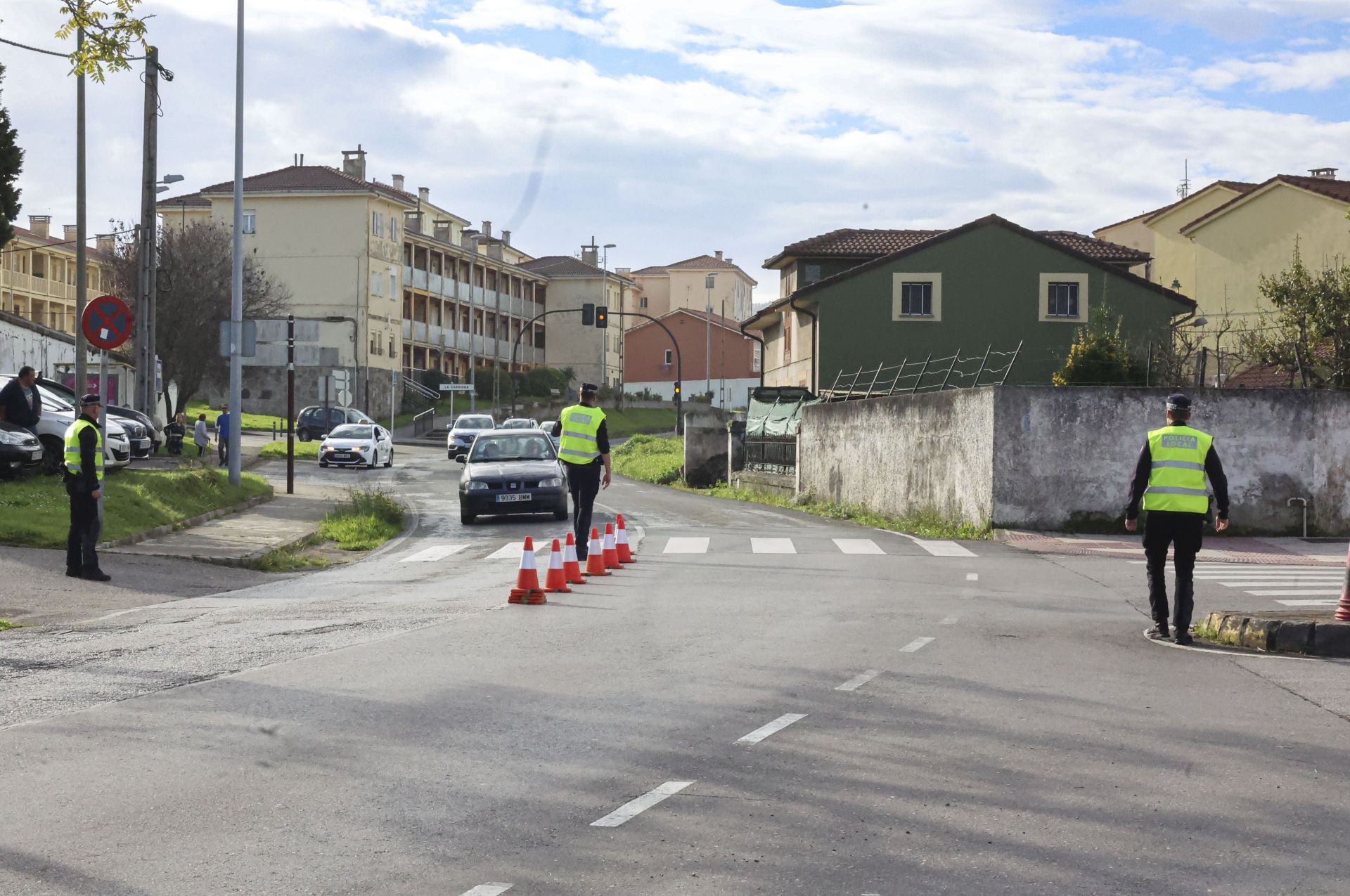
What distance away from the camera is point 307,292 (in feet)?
276

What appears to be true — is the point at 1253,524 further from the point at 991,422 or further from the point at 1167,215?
the point at 1167,215

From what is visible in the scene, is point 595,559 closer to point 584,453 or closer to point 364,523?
point 584,453

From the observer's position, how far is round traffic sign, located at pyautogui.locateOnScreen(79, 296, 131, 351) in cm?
1830

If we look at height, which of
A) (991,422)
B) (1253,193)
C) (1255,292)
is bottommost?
(991,422)

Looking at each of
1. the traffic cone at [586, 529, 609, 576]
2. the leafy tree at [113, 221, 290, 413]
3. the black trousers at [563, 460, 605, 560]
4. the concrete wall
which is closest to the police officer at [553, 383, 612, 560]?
the black trousers at [563, 460, 605, 560]

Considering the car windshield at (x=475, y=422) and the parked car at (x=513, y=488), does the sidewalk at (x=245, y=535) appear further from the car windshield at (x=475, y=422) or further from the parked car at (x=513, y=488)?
the car windshield at (x=475, y=422)

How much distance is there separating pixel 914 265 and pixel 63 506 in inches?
1412

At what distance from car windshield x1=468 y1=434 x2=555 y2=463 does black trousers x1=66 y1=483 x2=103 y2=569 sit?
11016 mm

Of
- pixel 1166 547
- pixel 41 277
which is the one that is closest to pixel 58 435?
pixel 1166 547

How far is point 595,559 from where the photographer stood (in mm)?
16625

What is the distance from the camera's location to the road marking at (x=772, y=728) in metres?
7.54

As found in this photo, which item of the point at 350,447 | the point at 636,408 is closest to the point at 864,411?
the point at 350,447

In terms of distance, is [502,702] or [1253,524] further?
[1253,524]

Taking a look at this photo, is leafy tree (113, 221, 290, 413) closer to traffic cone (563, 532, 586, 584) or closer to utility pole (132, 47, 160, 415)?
utility pole (132, 47, 160, 415)
